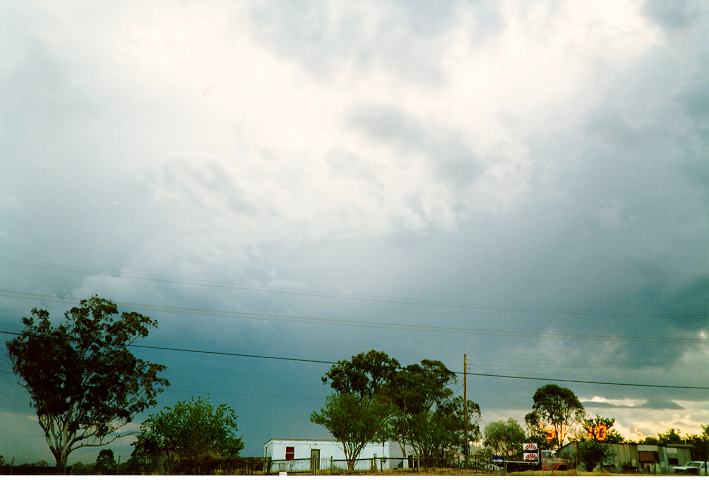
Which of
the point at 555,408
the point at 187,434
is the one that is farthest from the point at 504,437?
the point at 187,434

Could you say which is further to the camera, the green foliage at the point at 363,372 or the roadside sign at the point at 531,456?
the green foliage at the point at 363,372

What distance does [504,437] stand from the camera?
3755 inches

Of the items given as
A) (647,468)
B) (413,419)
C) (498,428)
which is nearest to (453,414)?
(413,419)

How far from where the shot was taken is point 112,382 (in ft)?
155

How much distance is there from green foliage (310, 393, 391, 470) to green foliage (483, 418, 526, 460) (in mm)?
51025

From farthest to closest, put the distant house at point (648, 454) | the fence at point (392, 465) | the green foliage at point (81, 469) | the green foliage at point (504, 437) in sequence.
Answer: the green foliage at point (504, 437)
the distant house at point (648, 454)
the fence at point (392, 465)
the green foliage at point (81, 469)

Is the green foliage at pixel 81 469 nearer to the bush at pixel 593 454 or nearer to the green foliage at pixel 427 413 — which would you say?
the green foliage at pixel 427 413

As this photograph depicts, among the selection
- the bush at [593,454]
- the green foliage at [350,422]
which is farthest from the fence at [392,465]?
the bush at [593,454]

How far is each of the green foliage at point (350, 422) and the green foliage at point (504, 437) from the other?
5103 cm

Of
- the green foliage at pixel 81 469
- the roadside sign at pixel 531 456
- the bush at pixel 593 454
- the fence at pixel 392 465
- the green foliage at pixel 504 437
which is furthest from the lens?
the green foliage at pixel 504 437

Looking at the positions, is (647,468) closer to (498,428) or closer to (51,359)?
(498,428)

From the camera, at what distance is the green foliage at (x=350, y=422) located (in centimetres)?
4897

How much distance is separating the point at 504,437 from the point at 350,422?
5630 centimetres

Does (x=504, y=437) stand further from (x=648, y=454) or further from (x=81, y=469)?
(x=81, y=469)
